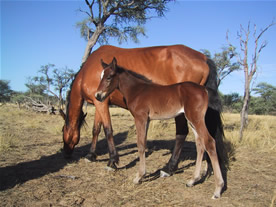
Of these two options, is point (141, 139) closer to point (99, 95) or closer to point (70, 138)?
point (99, 95)

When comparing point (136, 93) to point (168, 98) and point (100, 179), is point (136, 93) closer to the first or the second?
point (168, 98)

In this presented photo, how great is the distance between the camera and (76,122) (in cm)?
572

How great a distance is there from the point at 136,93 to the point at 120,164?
196 cm

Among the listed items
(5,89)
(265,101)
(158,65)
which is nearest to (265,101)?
(265,101)

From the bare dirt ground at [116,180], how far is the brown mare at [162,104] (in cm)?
32

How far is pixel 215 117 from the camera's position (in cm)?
421

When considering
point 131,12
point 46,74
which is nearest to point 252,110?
point 131,12

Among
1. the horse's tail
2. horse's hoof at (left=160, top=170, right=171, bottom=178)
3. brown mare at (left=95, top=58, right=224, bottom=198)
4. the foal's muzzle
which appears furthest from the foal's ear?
horse's hoof at (left=160, top=170, right=171, bottom=178)

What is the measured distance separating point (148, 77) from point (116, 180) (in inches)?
92.7

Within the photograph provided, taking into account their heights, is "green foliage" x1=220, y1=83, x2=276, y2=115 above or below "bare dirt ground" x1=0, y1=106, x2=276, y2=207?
above

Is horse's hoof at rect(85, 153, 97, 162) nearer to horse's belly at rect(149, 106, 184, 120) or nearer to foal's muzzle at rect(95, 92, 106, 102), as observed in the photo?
foal's muzzle at rect(95, 92, 106, 102)

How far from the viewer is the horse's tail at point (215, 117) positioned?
149 inches

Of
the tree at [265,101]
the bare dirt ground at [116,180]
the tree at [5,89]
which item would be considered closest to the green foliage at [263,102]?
the tree at [265,101]

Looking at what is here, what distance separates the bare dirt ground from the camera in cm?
316
